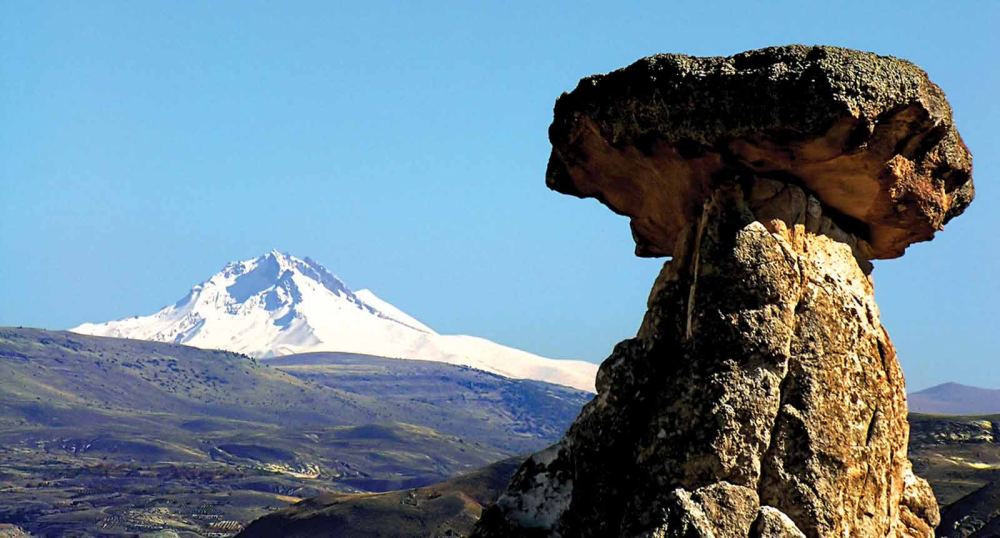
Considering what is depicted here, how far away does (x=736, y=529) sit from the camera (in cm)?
1862

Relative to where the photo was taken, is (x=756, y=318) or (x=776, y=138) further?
(x=776, y=138)

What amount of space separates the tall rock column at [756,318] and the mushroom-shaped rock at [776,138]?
0.03m

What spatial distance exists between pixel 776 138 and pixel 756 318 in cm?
245

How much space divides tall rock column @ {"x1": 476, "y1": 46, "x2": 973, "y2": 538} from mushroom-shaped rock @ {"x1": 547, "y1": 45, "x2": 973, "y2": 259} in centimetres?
3

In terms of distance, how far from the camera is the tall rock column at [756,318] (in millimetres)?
19266

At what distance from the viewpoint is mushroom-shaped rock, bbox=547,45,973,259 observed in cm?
1997

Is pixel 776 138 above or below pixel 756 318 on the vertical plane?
above

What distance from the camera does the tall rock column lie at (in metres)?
19.3

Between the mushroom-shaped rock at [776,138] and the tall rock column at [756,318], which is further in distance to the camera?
the mushroom-shaped rock at [776,138]

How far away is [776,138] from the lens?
2036 centimetres

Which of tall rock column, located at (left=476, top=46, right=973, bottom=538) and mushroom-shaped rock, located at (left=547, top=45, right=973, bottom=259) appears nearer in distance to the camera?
tall rock column, located at (left=476, top=46, right=973, bottom=538)

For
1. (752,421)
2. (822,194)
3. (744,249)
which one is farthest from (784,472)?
(822,194)

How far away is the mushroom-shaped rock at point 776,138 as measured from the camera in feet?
65.5

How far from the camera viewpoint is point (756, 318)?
19.9 metres
